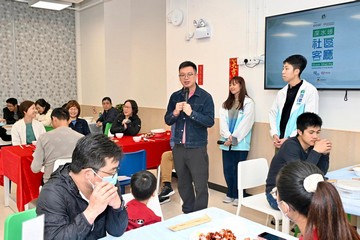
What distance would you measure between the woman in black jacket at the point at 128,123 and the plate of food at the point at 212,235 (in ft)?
10.8

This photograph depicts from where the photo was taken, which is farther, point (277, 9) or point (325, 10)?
point (277, 9)

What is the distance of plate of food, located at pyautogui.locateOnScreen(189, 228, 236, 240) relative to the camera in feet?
4.79

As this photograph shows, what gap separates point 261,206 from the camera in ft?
8.70

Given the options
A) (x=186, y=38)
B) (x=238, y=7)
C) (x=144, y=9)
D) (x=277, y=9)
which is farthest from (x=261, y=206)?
(x=144, y=9)

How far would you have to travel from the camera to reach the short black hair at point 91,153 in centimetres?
140

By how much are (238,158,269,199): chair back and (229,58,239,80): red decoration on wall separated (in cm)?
149

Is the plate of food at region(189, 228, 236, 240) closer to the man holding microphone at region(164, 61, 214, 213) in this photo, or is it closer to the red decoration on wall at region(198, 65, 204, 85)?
the man holding microphone at region(164, 61, 214, 213)

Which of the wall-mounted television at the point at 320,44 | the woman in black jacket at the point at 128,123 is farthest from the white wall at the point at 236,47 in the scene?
the woman in black jacket at the point at 128,123

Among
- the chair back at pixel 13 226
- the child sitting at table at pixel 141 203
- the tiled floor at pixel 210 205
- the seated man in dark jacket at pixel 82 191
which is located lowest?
the tiled floor at pixel 210 205

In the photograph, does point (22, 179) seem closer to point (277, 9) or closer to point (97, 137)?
point (97, 137)

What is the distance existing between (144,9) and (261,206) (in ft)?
16.4

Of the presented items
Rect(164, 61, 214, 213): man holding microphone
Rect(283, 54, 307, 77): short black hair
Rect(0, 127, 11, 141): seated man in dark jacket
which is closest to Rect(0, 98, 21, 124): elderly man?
Rect(0, 127, 11, 141): seated man in dark jacket

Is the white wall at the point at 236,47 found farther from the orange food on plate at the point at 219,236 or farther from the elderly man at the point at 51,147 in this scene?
the orange food on plate at the point at 219,236

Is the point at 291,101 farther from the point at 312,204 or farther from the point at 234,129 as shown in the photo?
the point at 312,204
